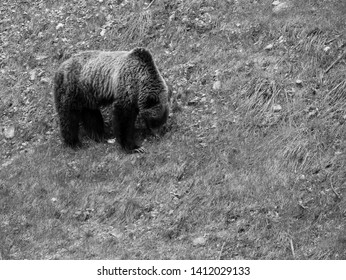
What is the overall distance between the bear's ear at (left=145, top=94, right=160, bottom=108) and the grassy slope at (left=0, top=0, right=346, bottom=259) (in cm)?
48

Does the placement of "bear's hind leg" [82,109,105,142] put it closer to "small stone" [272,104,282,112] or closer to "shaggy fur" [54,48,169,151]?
"shaggy fur" [54,48,169,151]

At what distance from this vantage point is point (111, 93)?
12812 mm

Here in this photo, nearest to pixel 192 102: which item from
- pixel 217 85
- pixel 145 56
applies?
pixel 217 85

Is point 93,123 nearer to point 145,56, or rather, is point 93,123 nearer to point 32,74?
point 145,56

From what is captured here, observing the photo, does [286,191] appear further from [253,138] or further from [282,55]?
[282,55]

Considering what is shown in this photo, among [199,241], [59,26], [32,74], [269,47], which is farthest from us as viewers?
[59,26]

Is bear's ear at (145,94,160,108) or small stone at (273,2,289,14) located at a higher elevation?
small stone at (273,2,289,14)

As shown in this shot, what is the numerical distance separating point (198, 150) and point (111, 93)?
1.97 metres

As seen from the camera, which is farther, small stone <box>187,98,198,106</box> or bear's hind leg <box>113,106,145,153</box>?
small stone <box>187,98,198,106</box>

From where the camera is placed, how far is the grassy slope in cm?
1030

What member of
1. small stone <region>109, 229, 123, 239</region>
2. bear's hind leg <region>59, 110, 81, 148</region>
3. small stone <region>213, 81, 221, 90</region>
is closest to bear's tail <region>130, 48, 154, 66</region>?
small stone <region>213, 81, 221, 90</region>

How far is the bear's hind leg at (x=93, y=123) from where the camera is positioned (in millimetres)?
13156

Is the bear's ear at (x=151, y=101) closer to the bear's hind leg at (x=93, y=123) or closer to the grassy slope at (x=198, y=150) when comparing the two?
the grassy slope at (x=198, y=150)
